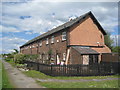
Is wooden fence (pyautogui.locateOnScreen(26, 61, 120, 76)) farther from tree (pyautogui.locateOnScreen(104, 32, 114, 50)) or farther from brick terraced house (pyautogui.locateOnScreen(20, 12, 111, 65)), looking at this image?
tree (pyautogui.locateOnScreen(104, 32, 114, 50))

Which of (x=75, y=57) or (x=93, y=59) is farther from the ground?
(x=75, y=57)

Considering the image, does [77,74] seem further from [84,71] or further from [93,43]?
[93,43]

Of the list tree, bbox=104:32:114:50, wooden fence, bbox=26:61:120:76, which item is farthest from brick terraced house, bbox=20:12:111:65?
tree, bbox=104:32:114:50

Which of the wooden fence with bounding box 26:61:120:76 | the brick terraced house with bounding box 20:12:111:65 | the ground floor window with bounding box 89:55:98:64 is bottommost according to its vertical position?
the wooden fence with bounding box 26:61:120:76

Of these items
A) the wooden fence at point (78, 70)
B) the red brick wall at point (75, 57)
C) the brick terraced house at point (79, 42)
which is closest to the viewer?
the wooden fence at point (78, 70)

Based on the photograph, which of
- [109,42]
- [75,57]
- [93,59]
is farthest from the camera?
[109,42]

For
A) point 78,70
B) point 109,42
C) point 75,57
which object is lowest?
point 78,70

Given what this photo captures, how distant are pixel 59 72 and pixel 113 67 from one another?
5.66 metres

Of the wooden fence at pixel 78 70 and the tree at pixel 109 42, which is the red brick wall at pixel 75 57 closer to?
the wooden fence at pixel 78 70

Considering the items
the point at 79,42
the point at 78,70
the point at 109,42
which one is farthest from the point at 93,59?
the point at 109,42

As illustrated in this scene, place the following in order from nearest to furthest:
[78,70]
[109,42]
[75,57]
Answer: [78,70]
[75,57]
[109,42]

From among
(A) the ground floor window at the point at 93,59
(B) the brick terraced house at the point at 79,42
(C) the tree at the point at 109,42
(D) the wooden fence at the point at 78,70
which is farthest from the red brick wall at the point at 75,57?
(C) the tree at the point at 109,42

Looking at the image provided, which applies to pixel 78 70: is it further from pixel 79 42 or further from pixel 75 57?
pixel 79 42

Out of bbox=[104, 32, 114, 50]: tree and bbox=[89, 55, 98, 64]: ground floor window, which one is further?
bbox=[104, 32, 114, 50]: tree
